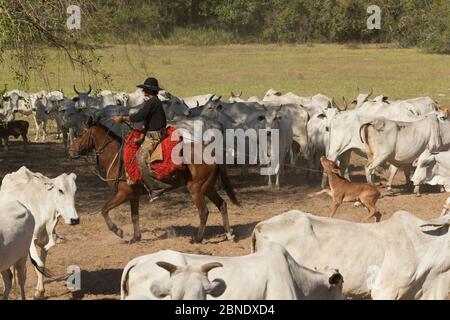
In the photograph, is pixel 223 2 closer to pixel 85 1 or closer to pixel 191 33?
pixel 191 33

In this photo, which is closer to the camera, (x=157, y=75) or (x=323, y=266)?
(x=323, y=266)

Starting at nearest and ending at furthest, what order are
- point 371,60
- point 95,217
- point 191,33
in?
1. point 95,217
2. point 371,60
3. point 191,33

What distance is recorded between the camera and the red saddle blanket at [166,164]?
41.7ft

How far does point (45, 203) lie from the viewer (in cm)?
1045

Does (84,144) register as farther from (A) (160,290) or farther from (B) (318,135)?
(A) (160,290)

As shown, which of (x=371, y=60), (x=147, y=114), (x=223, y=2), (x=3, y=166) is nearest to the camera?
(x=147, y=114)

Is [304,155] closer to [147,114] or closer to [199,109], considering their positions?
[199,109]

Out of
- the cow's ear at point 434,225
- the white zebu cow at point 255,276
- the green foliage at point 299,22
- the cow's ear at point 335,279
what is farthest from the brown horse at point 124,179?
the green foliage at point 299,22

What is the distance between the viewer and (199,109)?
19.3m

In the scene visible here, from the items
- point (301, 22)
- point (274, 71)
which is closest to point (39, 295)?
point (274, 71)

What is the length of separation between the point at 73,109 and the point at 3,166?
2.54 meters

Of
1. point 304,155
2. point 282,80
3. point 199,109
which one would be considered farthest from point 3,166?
point 282,80

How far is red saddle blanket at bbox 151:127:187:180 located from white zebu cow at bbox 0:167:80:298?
2338mm

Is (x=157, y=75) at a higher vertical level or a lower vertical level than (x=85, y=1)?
lower
